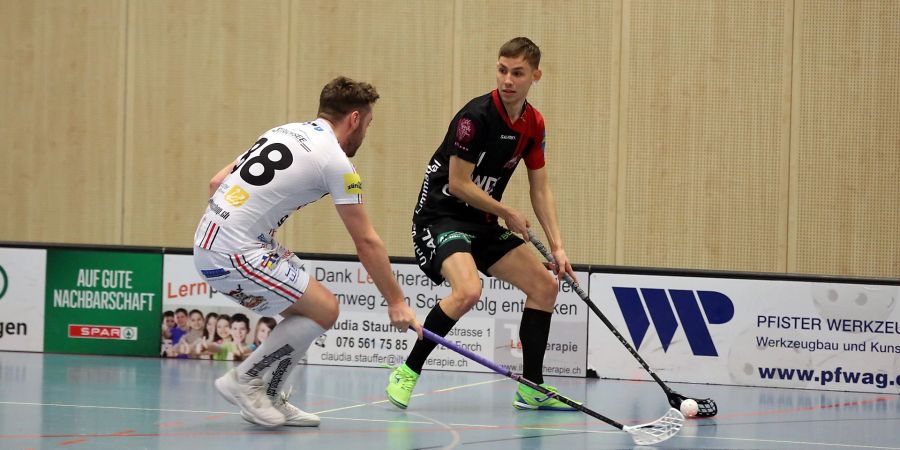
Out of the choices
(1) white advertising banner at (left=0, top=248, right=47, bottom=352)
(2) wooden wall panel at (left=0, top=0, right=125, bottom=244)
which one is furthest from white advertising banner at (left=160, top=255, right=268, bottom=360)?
(2) wooden wall panel at (left=0, top=0, right=125, bottom=244)

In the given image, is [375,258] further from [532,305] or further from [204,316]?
[204,316]

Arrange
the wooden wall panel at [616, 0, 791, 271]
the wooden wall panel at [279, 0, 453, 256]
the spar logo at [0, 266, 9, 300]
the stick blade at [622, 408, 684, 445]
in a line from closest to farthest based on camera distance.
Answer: the stick blade at [622, 408, 684, 445], the spar logo at [0, 266, 9, 300], the wooden wall panel at [616, 0, 791, 271], the wooden wall panel at [279, 0, 453, 256]

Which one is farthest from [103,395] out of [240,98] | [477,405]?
[240,98]

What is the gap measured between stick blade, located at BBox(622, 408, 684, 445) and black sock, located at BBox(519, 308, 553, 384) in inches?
31.3

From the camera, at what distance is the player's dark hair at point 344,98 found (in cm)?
478

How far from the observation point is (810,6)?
8.51 meters

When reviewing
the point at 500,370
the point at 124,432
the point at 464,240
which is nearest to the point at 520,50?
the point at 464,240

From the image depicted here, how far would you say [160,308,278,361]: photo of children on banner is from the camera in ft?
25.0

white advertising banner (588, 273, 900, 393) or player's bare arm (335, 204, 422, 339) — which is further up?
player's bare arm (335, 204, 422, 339)

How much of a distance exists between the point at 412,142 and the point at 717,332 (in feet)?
9.48

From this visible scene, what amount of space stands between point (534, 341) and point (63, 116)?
16.6 ft

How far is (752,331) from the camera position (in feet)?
23.7

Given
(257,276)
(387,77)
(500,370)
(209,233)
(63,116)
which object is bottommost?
(500,370)

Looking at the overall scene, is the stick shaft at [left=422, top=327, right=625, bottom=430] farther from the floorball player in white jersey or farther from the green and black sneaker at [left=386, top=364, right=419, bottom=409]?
the green and black sneaker at [left=386, top=364, right=419, bottom=409]
